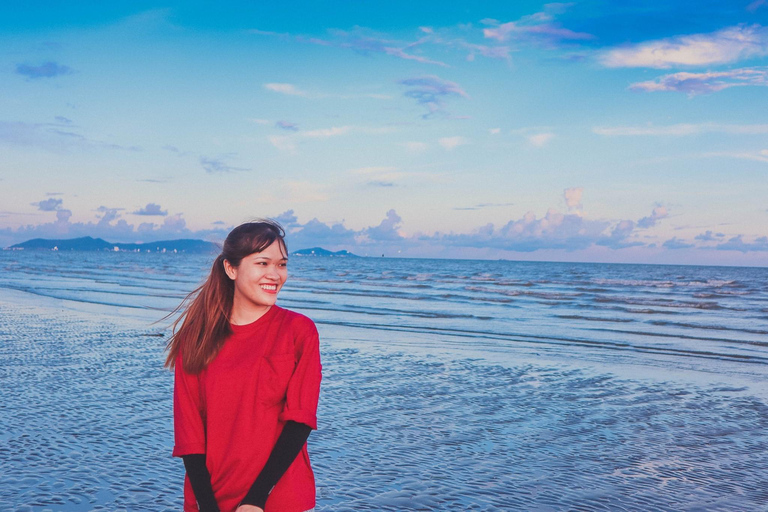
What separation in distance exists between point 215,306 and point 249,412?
0.51m

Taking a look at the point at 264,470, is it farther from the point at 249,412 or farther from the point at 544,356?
the point at 544,356

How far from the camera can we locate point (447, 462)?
566 cm

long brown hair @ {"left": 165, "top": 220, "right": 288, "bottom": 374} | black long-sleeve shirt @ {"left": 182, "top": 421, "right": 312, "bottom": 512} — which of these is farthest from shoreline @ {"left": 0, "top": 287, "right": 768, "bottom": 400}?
black long-sleeve shirt @ {"left": 182, "top": 421, "right": 312, "bottom": 512}

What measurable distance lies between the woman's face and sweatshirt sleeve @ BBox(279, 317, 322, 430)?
25cm

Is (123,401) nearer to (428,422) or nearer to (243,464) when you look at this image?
(428,422)

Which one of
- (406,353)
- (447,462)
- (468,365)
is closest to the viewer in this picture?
(447,462)

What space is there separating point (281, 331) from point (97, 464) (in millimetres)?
3739

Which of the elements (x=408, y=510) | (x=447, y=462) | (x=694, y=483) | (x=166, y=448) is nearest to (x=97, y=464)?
(x=166, y=448)

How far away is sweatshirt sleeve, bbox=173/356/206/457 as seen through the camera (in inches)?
95.0

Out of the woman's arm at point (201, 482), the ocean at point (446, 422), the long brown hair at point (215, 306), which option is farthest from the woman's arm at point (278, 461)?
the ocean at point (446, 422)

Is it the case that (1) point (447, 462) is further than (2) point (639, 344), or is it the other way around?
(2) point (639, 344)

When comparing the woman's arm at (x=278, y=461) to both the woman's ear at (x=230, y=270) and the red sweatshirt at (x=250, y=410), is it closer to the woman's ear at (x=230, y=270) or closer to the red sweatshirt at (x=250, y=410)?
the red sweatshirt at (x=250, y=410)

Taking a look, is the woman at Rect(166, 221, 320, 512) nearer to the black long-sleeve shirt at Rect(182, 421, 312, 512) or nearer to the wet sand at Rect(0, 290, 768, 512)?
the black long-sleeve shirt at Rect(182, 421, 312, 512)

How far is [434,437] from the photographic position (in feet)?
21.1
